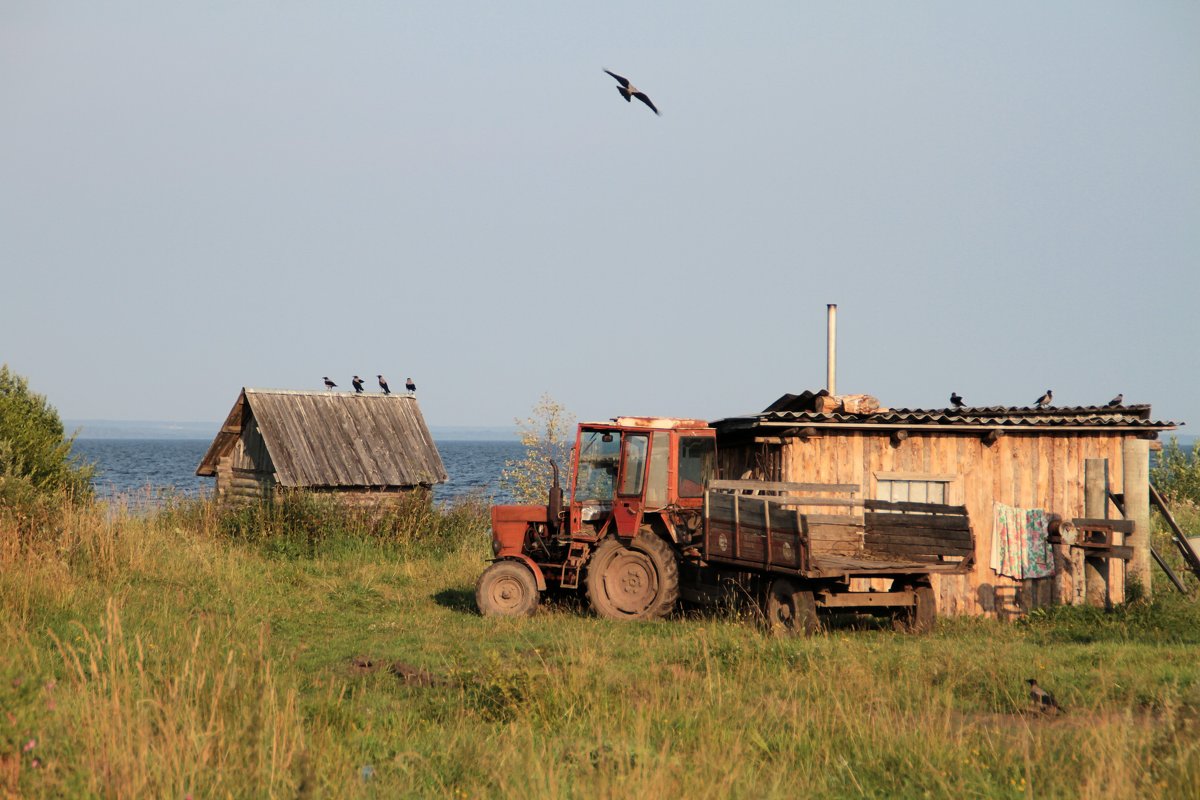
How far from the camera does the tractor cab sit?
13148 mm

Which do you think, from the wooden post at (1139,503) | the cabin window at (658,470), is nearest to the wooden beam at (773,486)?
the cabin window at (658,470)

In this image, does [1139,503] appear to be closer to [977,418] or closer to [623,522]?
[977,418]

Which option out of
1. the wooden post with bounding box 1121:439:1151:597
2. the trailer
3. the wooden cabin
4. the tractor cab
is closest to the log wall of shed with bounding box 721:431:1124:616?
the wooden cabin

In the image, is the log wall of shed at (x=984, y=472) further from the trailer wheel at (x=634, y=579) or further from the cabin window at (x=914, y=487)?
the trailer wheel at (x=634, y=579)

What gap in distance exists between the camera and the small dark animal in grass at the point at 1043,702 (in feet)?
25.9

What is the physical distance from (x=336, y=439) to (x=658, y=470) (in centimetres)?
1213

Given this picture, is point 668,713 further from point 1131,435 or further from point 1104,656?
point 1131,435

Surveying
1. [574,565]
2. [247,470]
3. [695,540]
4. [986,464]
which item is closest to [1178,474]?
[986,464]

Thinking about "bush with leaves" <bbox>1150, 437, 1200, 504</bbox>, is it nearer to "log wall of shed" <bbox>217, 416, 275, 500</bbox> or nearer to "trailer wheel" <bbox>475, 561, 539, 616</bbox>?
"trailer wheel" <bbox>475, 561, 539, 616</bbox>

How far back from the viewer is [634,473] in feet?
43.4

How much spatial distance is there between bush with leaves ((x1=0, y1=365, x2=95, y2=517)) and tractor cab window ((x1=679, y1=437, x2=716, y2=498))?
9.13 metres

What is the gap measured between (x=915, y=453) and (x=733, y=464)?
2639 millimetres

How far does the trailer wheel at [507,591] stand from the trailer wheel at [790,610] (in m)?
3.04

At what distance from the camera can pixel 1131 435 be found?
14.8 meters
